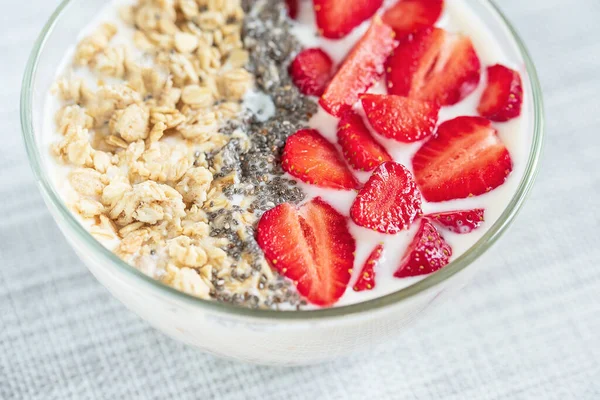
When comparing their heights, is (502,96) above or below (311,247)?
above

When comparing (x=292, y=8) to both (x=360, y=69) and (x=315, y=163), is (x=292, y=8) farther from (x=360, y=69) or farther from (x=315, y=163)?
(x=315, y=163)

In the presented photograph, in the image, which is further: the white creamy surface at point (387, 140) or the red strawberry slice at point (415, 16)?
the red strawberry slice at point (415, 16)

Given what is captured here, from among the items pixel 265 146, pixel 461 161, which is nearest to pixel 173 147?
pixel 265 146

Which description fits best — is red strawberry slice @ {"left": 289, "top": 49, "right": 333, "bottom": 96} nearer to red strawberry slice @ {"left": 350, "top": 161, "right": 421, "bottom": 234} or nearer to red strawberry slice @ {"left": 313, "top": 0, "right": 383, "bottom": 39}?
red strawberry slice @ {"left": 313, "top": 0, "right": 383, "bottom": 39}

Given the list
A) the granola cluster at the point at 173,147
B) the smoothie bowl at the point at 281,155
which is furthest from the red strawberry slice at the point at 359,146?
the granola cluster at the point at 173,147

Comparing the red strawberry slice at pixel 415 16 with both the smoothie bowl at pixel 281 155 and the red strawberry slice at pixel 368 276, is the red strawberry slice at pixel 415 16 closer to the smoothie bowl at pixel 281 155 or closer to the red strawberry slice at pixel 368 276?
the smoothie bowl at pixel 281 155

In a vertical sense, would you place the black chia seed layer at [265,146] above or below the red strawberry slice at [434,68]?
below
